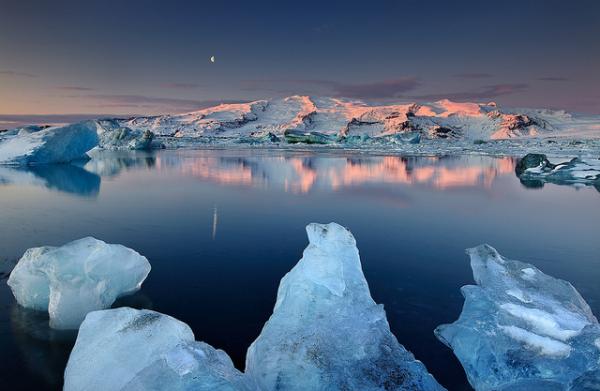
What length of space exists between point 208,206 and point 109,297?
5.52 metres

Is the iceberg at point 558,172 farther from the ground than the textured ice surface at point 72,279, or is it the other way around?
the iceberg at point 558,172

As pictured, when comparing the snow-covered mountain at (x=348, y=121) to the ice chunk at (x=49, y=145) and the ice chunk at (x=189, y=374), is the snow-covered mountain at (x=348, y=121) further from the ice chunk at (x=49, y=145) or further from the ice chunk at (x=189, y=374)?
the ice chunk at (x=189, y=374)

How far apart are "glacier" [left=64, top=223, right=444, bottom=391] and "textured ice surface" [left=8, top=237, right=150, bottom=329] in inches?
33.3

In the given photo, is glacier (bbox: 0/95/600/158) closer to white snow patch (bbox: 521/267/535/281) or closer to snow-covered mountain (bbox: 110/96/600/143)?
snow-covered mountain (bbox: 110/96/600/143)

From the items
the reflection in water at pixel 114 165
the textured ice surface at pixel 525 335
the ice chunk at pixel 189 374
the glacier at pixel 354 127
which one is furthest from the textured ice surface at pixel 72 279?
the glacier at pixel 354 127

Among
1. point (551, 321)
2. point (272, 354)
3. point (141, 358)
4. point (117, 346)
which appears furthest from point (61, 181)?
point (551, 321)

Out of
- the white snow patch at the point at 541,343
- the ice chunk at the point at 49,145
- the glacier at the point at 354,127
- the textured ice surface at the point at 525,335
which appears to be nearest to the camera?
the textured ice surface at the point at 525,335

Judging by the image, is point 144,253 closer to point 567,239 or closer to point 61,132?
point 567,239

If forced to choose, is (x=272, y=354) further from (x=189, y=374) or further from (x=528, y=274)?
(x=528, y=274)

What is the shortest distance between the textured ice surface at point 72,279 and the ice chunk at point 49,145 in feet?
66.0

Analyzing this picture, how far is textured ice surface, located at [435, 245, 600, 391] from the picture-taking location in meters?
2.98

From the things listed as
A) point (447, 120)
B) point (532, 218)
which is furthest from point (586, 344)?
point (447, 120)

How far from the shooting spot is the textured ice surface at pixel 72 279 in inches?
146

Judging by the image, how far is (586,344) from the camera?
3.21 m
